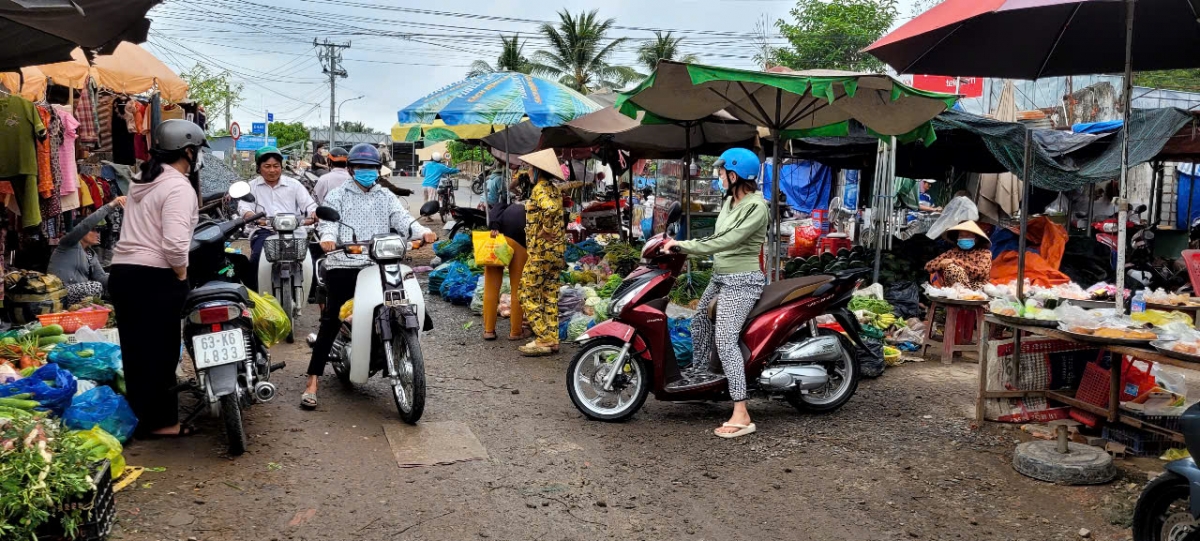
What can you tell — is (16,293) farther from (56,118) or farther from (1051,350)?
(1051,350)

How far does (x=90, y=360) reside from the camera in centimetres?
525

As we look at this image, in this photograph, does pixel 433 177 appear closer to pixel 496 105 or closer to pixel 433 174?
pixel 433 174

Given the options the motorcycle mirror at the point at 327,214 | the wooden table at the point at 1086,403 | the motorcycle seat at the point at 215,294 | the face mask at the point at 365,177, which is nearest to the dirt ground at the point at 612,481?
the wooden table at the point at 1086,403

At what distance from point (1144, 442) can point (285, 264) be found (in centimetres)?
698

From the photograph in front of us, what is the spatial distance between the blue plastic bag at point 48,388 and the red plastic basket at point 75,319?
77.5 inches

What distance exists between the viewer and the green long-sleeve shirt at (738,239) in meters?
5.63

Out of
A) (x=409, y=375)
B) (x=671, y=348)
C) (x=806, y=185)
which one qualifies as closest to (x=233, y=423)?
(x=409, y=375)

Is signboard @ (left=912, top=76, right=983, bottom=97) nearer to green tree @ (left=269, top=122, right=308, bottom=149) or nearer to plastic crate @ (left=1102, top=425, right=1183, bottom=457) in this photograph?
plastic crate @ (left=1102, top=425, right=1183, bottom=457)

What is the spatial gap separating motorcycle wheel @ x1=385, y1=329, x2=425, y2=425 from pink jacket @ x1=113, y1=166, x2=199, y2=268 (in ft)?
4.65

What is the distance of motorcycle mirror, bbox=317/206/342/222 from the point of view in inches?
221

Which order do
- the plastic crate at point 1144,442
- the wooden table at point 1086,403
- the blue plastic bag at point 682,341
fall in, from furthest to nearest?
1. the blue plastic bag at point 682,341
2. the plastic crate at point 1144,442
3. the wooden table at point 1086,403

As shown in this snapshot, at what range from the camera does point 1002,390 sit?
585cm

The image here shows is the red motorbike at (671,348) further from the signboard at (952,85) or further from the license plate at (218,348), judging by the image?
the signboard at (952,85)

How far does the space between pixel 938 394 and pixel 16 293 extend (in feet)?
24.8
